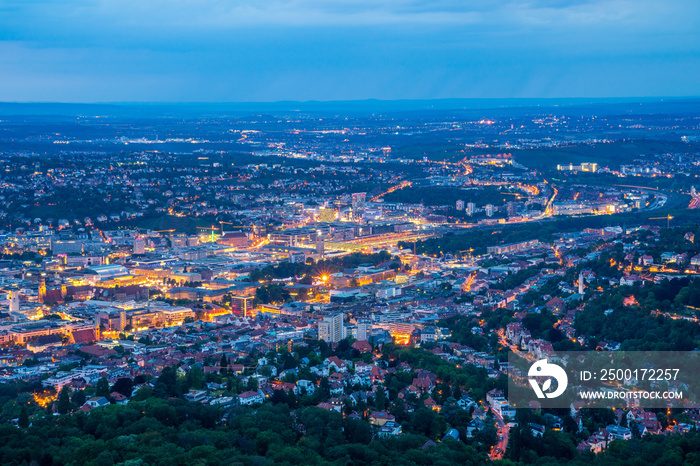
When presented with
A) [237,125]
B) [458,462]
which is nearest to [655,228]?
[458,462]

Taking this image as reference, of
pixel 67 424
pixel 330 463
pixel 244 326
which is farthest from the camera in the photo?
A: pixel 244 326

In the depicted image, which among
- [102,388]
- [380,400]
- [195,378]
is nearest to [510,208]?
[195,378]

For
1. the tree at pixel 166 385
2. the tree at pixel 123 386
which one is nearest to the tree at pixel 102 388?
the tree at pixel 123 386

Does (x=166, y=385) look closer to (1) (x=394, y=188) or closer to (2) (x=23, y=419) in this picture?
(2) (x=23, y=419)

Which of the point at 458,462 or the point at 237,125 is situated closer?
the point at 458,462

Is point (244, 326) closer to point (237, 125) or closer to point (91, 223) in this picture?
point (91, 223)

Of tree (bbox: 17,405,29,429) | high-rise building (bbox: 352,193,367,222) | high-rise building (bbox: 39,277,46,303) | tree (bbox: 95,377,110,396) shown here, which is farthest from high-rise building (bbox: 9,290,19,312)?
high-rise building (bbox: 352,193,367,222)

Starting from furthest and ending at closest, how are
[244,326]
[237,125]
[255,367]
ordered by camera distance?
1. [237,125]
2. [244,326]
3. [255,367]
